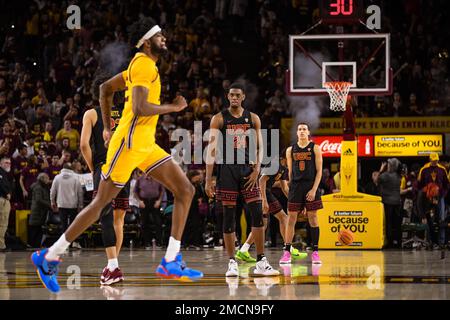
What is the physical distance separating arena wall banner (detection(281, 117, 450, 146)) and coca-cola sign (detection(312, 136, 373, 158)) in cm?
13

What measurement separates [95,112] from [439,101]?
1424 cm

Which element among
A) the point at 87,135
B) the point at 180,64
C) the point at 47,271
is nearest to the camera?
the point at 47,271

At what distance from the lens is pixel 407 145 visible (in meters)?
22.1

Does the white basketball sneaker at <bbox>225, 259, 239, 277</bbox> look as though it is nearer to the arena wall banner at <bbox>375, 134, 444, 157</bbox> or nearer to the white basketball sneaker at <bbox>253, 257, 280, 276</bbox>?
the white basketball sneaker at <bbox>253, 257, 280, 276</bbox>

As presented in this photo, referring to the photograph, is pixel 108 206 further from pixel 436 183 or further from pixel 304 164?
pixel 436 183

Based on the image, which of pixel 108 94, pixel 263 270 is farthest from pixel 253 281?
pixel 108 94

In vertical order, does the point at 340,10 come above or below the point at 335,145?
above

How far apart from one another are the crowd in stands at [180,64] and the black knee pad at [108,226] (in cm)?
874

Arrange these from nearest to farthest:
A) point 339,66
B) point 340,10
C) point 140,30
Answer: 1. point 140,30
2. point 340,10
3. point 339,66

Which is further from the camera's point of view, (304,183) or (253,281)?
(304,183)

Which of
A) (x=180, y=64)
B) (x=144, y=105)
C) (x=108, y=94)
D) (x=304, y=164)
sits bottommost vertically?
(x=304, y=164)

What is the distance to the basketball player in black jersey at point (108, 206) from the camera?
952cm

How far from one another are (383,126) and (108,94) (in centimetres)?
1406

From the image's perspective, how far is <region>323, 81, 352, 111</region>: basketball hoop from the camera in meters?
17.6
